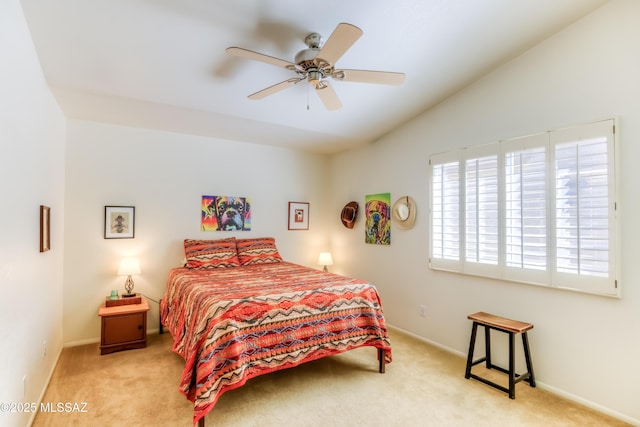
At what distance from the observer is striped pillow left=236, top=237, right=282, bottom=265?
13.9 ft

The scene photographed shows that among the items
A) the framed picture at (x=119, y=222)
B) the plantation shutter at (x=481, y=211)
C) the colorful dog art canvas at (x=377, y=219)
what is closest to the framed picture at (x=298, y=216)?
the colorful dog art canvas at (x=377, y=219)

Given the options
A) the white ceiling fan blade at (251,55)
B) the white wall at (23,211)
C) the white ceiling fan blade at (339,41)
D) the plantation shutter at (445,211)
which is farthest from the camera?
the plantation shutter at (445,211)

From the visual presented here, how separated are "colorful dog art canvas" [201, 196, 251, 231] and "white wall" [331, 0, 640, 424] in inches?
83.9

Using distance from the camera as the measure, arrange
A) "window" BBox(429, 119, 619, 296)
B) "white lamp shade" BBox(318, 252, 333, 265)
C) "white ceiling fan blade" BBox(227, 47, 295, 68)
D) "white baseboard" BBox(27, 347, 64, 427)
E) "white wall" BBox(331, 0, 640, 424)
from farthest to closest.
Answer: "white lamp shade" BBox(318, 252, 333, 265) < "window" BBox(429, 119, 619, 296) < "white wall" BBox(331, 0, 640, 424) < "white baseboard" BBox(27, 347, 64, 427) < "white ceiling fan blade" BBox(227, 47, 295, 68)

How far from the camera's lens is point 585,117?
99.0 inches

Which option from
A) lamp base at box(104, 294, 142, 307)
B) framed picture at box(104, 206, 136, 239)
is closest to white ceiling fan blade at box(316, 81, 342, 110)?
framed picture at box(104, 206, 136, 239)

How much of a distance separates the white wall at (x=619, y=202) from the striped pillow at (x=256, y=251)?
5.47ft

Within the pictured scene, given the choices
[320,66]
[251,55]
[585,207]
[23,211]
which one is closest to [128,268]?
[23,211]

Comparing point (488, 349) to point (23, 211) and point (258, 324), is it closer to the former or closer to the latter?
point (258, 324)

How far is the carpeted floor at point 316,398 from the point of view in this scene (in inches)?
89.0

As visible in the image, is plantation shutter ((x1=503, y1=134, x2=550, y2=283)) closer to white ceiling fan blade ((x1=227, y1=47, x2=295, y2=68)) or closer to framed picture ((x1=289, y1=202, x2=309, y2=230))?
white ceiling fan blade ((x1=227, y1=47, x2=295, y2=68))

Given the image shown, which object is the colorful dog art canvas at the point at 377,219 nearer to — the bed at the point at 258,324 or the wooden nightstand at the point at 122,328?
the bed at the point at 258,324

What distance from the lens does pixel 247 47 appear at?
2.55 m

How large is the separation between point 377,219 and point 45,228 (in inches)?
136
